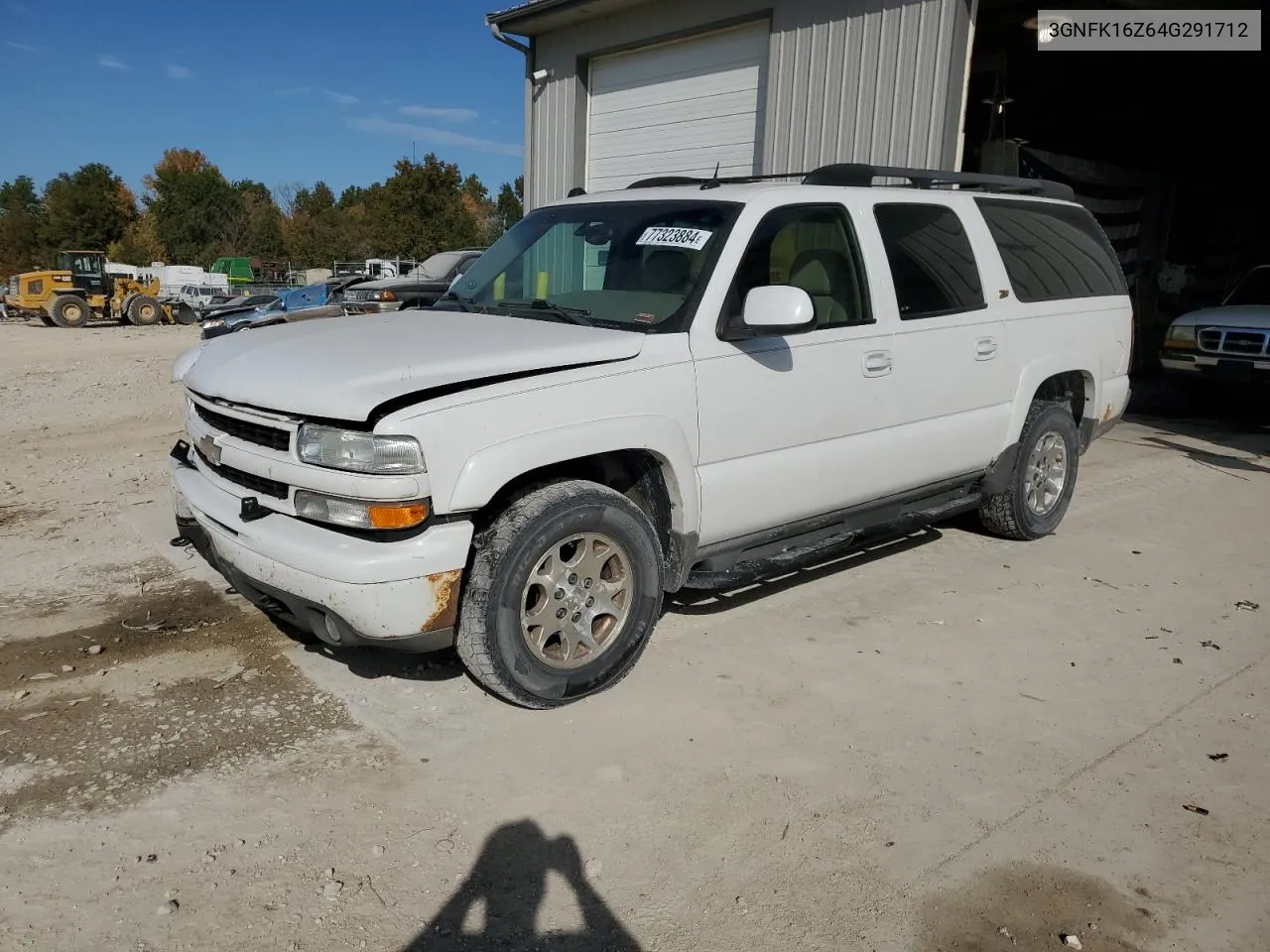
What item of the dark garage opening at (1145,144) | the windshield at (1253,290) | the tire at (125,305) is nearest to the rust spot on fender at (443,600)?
the dark garage opening at (1145,144)

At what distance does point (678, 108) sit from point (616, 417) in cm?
898

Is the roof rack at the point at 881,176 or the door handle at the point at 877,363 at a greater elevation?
the roof rack at the point at 881,176

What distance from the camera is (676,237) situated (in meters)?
4.16

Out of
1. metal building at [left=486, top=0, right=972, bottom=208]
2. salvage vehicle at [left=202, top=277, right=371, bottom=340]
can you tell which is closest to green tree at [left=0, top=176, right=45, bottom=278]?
salvage vehicle at [left=202, top=277, right=371, bottom=340]

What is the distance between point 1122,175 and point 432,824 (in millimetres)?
16243

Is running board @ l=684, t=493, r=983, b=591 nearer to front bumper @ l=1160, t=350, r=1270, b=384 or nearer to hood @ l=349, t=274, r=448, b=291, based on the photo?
front bumper @ l=1160, t=350, r=1270, b=384

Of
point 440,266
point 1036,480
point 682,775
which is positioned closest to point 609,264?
point 682,775

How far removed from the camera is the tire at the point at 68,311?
28109 millimetres

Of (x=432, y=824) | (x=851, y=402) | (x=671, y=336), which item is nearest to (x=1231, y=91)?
(x=851, y=402)

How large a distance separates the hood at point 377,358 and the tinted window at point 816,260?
2.59ft

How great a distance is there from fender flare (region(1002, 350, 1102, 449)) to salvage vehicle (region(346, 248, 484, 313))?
30.0 feet

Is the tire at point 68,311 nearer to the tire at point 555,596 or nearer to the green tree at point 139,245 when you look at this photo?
the tire at point 555,596

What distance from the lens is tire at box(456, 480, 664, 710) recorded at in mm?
3381

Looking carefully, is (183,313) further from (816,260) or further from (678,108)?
(816,260)
